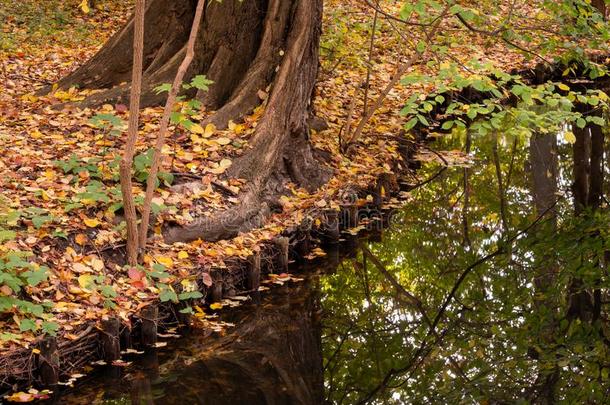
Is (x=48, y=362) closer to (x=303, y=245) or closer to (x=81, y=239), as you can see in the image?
(x=81, y=239)

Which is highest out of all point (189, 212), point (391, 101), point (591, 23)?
point (591, 23)

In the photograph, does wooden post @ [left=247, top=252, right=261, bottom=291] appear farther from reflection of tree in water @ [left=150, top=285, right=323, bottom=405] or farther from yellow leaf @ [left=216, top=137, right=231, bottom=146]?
yellow leaf @ [left=216, top=137, right=231, bottom=146]

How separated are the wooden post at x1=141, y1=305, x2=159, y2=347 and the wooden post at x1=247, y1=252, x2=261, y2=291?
1.36 metres

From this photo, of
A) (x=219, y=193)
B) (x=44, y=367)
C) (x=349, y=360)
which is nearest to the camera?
(x=44, y=367)

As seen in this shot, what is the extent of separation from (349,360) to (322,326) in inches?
26.0

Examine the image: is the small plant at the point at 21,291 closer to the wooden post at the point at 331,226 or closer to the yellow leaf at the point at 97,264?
the yellow leaf at the point at 97,264

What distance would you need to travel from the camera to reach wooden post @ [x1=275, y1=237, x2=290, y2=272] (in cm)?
886

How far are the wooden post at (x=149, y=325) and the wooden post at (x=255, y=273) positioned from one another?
53.7 inches

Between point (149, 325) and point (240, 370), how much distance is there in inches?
34.7

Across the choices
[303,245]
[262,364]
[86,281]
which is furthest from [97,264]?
[303,245]

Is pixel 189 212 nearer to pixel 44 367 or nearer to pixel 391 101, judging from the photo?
pixel 44 367

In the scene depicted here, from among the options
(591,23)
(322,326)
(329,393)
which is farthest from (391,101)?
(329,393)

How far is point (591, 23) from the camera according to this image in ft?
31.8

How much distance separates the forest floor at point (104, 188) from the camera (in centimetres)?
716
